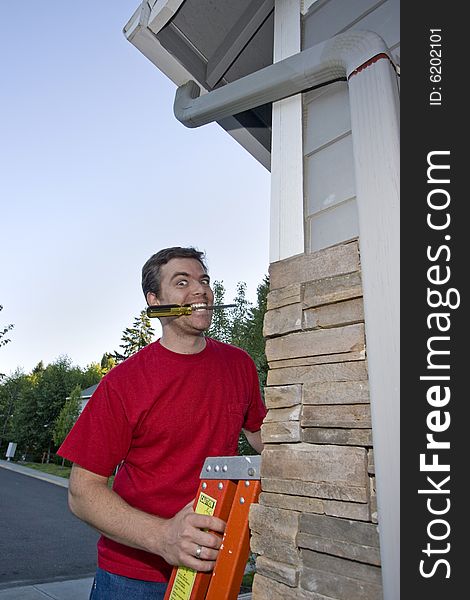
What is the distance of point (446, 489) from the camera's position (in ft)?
2.41

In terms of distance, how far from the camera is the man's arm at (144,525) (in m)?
1.19

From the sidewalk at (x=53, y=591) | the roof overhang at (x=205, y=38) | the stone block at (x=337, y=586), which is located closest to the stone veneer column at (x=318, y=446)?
the stone block at (x=337, y=586)

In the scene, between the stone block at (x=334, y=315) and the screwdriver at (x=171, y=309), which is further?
the screwdriver at (x=171, y=309)

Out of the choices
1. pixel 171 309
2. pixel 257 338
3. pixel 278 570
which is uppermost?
pixel 257 338

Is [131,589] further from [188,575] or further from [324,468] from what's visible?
[324,468]

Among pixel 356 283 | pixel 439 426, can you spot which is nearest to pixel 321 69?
pixel 356 283

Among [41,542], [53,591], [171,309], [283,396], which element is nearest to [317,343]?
[283,396]

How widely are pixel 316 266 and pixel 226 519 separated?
69 centimetres

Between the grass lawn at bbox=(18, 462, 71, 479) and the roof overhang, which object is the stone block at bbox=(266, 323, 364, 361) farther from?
the grass lawn at bbox=(18, 462, 71, 479)

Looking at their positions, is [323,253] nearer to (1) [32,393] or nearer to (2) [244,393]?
(2) [244,393]

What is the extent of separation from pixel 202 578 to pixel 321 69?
1378 mm

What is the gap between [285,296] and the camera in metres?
1.20

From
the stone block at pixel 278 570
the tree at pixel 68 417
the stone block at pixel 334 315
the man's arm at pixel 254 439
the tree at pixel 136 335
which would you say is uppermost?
the tree at pixel 136 335

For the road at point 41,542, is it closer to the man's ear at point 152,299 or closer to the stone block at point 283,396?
the man's ear at point 152,299
